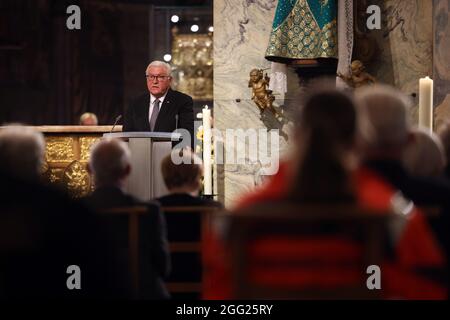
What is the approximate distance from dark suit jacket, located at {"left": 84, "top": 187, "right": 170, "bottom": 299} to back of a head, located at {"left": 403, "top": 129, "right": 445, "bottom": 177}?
3.43ft

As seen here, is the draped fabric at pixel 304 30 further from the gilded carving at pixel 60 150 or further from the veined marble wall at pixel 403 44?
the gilded carving at pixel 60 150

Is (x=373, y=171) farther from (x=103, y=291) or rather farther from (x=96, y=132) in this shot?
(x=96, y=132)

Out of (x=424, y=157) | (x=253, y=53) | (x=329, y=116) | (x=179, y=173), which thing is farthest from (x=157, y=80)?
(x=329, y=116)

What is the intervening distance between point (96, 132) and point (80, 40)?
8.10 m

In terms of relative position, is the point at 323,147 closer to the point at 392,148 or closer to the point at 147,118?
the point at 392,148

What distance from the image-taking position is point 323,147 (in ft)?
10.7

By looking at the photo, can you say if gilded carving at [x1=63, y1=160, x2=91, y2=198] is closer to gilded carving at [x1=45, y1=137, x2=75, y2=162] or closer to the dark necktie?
gilded carving at [x1=45, y1=137, x2=75, y2=162]

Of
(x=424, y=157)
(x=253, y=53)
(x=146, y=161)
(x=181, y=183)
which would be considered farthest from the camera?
(x=253, y=53)

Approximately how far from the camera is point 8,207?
12.6 ft

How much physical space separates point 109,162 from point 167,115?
4309mm

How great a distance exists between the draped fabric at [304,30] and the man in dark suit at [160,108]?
3.46 ft

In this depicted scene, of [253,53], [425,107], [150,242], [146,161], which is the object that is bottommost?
[150,242]

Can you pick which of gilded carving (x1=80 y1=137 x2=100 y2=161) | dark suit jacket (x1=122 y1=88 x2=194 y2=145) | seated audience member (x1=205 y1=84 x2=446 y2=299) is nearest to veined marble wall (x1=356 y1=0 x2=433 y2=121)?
dark suit jacket (x1=122 y1=88 x2=194 y2=145)

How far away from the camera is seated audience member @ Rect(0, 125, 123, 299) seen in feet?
12.5
